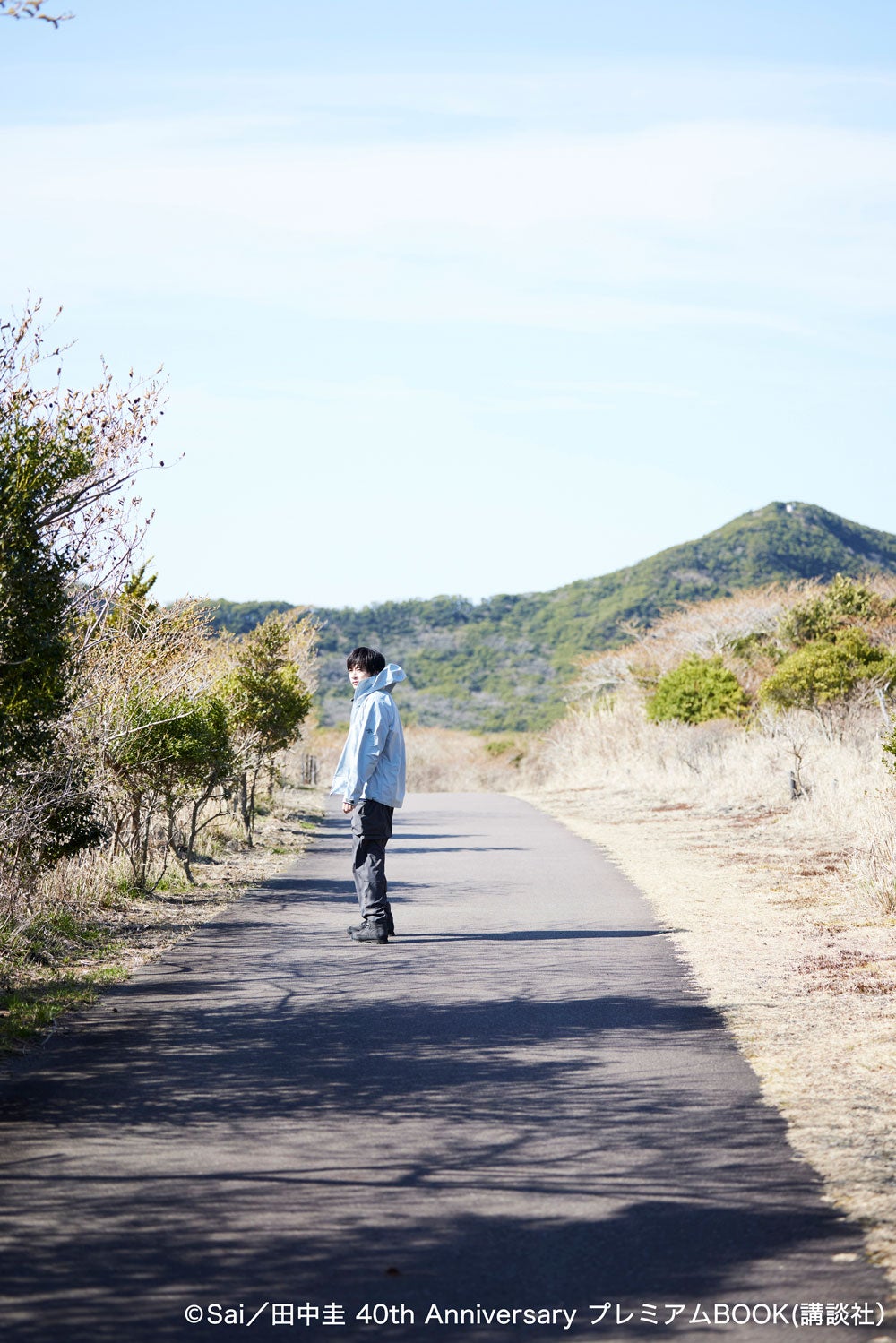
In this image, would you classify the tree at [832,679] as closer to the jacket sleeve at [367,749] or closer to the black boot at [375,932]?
the jacket sleeve at [367,749]

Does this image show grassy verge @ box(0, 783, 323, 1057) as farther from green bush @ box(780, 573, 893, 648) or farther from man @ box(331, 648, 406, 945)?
green bush @ box(780, 573, 893, 648)

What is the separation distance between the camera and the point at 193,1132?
5.29 m

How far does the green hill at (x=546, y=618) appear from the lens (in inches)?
3145

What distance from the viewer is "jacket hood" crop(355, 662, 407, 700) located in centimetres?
1072

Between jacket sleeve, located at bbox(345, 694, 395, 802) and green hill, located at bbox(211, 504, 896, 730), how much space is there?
62012 mm

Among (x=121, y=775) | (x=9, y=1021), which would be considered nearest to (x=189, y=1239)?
(x=9, y=1021)

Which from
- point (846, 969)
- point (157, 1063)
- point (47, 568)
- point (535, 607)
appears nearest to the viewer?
point (157, 1063)

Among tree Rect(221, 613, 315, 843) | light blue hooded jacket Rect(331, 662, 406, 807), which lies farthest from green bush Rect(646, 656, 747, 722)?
light blue hooded jacket Rect(331, 662, 406, 807)

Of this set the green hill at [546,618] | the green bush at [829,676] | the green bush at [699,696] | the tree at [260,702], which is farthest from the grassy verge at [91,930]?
the green hill at [546,618]

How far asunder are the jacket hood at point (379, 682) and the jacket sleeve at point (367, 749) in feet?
0.64

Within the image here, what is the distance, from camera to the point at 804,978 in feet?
28.3

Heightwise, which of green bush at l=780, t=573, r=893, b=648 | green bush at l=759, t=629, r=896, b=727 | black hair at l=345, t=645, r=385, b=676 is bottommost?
black hair at l=345, t=645, r=385, b=676

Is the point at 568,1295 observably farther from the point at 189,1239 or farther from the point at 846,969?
the point at 846,969

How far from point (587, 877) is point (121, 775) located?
537 centimetres
